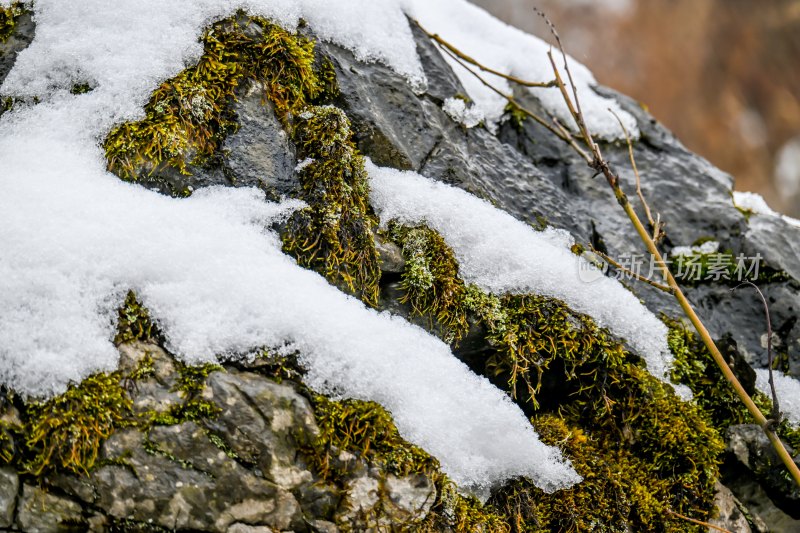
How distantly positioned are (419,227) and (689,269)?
1.95m

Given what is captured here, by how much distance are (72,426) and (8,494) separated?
0.23 m

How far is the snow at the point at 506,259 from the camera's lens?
260 centimetres

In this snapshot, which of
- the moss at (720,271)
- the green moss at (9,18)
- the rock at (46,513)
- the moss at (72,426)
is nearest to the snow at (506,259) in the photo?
the moss at (720,271)

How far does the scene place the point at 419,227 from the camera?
8.54 feet

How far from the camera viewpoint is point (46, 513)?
1.62 metres

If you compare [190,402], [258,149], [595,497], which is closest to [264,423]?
[190,402]

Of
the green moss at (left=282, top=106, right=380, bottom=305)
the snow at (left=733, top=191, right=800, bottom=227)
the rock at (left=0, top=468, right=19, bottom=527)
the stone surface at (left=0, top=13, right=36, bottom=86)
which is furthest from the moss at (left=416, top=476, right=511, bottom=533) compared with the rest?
the snow at (left=733, top=191, right=800, bottom=227)

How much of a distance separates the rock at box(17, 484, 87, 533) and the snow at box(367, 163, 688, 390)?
5.35 feet

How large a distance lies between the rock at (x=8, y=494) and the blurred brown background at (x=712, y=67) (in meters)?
12.9

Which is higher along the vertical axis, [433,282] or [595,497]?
[433,282]

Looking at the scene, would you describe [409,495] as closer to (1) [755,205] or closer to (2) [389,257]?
(2) [389,257]

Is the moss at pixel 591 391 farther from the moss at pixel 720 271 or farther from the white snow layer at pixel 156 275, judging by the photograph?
the moss at pixel 720 271

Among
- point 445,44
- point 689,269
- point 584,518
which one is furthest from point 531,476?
point 445,44

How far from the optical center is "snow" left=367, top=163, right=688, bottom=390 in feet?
8.54
